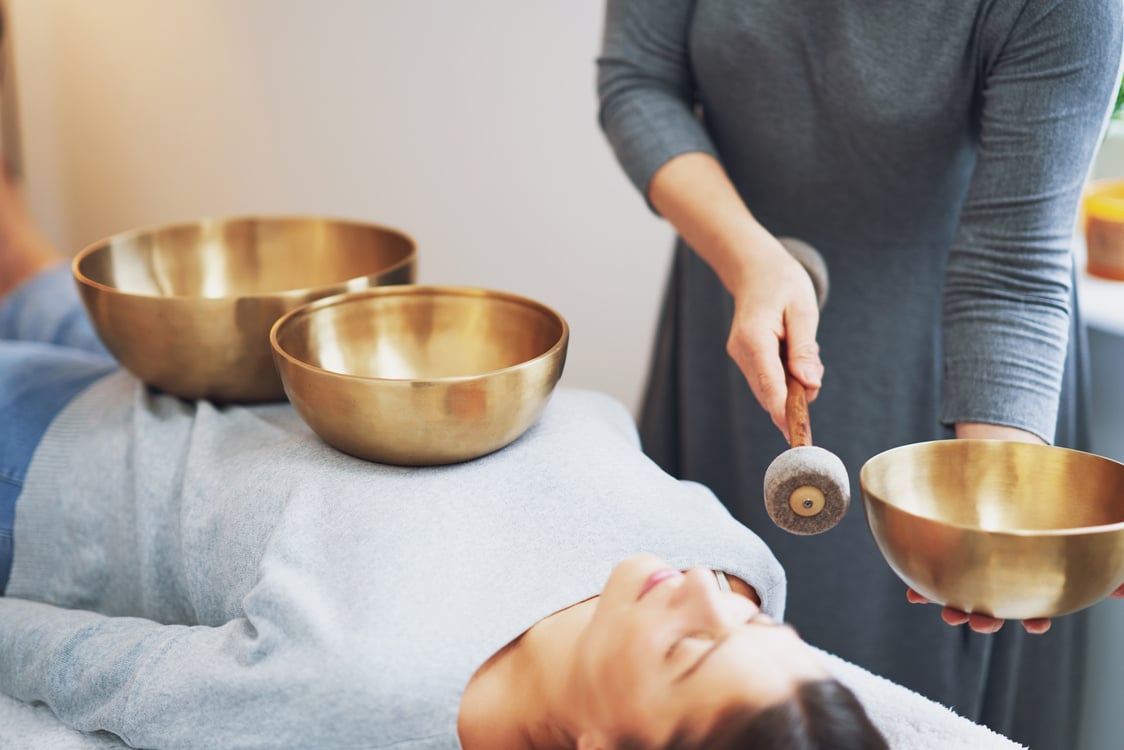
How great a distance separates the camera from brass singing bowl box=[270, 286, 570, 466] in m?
0.99

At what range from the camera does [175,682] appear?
0.90 metres

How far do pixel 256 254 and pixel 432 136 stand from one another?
0.88 meters

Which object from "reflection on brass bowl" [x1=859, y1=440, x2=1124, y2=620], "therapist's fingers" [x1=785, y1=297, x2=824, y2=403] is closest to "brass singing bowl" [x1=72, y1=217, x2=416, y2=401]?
"therapist's fingers" [x1=785, y1=297, x2=824, y2=403]

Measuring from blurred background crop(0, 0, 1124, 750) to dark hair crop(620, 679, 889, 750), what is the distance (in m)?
1.00

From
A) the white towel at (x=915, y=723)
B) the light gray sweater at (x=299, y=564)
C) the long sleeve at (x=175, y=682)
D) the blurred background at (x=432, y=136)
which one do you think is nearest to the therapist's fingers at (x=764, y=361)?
the light gray sweater at (x=299, y=564)

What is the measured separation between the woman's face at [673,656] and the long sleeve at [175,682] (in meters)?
0.21

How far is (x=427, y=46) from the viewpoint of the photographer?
227 centimetres

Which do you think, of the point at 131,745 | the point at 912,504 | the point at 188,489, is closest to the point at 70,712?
the point at 131,745

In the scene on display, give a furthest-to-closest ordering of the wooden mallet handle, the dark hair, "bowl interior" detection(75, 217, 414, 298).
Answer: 1. "bowl interior" detection(75, 217, 414, 298)
2. the wooden mallet handle
3. the dark hair

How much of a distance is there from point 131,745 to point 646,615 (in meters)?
0.48

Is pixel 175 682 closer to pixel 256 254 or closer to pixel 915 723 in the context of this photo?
pixel 915 723

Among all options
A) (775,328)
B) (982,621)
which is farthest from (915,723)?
(775,328)

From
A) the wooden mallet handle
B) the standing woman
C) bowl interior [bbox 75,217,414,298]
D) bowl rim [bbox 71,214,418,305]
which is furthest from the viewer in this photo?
bowl interior [bbox 75,217,414,298]

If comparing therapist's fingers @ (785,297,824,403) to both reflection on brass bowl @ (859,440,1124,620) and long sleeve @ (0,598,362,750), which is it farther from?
long sleeve @ (0,598,362,750)
